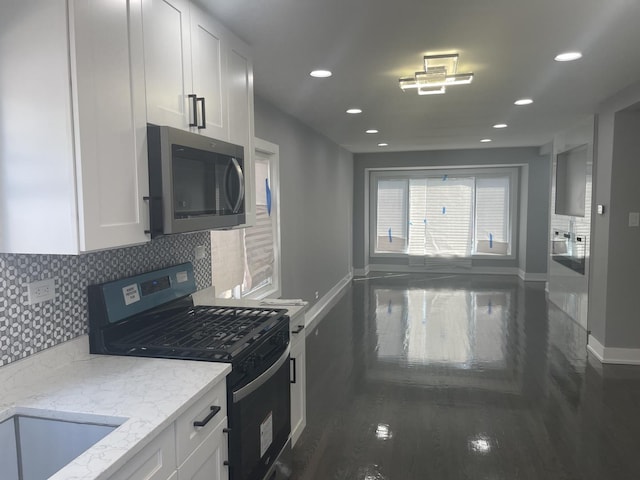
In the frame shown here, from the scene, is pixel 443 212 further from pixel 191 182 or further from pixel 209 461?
pixel 209 461

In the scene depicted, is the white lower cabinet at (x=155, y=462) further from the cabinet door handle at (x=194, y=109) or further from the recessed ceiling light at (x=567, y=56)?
the recessed ceiling light at (x=567, y=56)

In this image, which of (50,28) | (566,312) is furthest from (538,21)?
(566,312)

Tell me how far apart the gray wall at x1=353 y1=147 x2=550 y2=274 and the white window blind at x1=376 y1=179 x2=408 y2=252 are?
0.47 metres

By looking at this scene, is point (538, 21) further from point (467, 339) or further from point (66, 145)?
point (467, 339)

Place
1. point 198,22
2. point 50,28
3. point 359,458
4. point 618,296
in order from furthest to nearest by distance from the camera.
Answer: point 618,296
point 359,458
point 198,22
point 50,28

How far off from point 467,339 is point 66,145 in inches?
176

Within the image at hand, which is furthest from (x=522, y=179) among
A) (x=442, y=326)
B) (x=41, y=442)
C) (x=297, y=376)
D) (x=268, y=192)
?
(x=41, y=442)

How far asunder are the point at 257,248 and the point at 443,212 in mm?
6131

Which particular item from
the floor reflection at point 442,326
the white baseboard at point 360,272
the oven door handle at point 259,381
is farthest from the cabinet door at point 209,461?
the white baseboard at point 360,272

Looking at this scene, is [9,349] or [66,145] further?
[9,349]

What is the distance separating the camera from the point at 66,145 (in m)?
A: 1.40

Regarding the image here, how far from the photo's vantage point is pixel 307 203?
5.64 meters

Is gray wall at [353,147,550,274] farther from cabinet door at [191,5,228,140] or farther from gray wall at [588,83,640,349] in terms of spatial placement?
cabinet door at [191,5,228,140]

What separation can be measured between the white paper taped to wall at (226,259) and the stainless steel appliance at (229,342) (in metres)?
0.92
